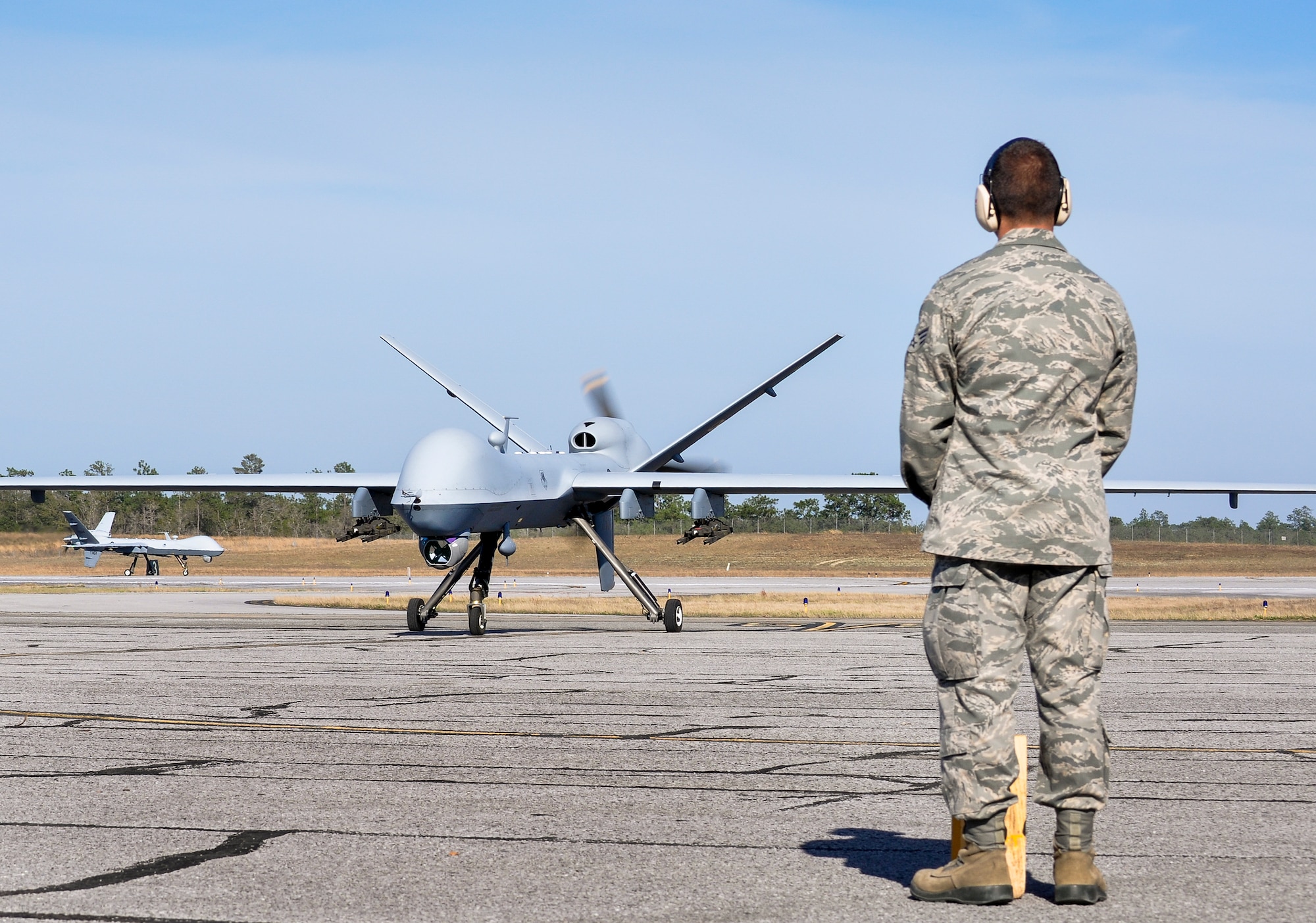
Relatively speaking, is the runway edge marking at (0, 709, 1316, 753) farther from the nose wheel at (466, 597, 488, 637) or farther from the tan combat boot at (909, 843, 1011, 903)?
the nose wheel at (466, 597, 488, 637)

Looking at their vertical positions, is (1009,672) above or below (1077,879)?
above

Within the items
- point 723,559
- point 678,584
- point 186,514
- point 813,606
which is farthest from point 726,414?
point 186,514

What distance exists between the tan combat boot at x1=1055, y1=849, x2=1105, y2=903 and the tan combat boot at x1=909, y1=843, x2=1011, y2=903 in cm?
4

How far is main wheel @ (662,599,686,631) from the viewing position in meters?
23.0

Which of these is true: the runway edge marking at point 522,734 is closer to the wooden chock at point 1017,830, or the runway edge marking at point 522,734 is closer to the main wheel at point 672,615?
the wooden chock at point 1017,830

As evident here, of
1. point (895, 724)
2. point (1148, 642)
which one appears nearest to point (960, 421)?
point (895, 724)

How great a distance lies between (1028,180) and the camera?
504cm

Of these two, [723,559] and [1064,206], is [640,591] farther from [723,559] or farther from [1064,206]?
[723,559]

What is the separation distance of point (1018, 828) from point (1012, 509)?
44.2 inches

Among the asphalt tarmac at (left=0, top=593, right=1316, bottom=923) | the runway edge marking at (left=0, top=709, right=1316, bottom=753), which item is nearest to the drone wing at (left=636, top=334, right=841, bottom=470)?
the asphalt tarmac at (left=0, top=593, right=1316, bottom=923)

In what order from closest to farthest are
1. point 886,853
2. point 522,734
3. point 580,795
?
point 886,853 → point 580,795 → point 522,734

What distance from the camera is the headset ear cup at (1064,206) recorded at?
16.7 ft

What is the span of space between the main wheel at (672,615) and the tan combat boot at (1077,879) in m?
18.2

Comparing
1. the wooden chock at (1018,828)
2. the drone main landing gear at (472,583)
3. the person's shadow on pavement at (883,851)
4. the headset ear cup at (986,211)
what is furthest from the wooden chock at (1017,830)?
the drone main landing gear at (472,583)
